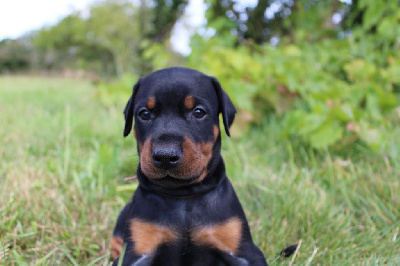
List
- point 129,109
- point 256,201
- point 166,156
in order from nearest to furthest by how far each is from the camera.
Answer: point 166,156
point 129,109
point 256,201

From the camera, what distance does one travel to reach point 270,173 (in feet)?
11.9

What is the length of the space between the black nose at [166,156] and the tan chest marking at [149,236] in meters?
0.37

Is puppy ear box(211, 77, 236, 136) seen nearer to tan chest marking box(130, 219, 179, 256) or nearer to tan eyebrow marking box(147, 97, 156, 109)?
tan eyebrow marking box(147, 97, 156, 109)

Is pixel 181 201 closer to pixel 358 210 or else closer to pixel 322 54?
pixel 358 210

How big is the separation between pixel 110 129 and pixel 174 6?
3966mm

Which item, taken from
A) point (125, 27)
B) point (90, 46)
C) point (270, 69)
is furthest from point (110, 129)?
point (90, 46)

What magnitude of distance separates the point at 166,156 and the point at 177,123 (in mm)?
281

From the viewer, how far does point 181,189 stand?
2246mm

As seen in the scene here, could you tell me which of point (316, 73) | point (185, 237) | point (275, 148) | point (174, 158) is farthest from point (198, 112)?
point (316, 73)

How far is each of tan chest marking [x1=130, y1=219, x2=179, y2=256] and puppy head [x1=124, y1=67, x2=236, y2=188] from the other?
0.80 feet

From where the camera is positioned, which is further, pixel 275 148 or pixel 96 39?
pixel 96 39

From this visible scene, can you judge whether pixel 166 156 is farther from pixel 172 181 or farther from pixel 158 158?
pixel 172 181

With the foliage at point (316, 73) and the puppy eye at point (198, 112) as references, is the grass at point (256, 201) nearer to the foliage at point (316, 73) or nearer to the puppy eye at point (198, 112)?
the foliage at point (316, 73)

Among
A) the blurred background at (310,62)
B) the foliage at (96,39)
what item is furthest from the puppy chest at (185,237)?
the foliage at (96,39)
